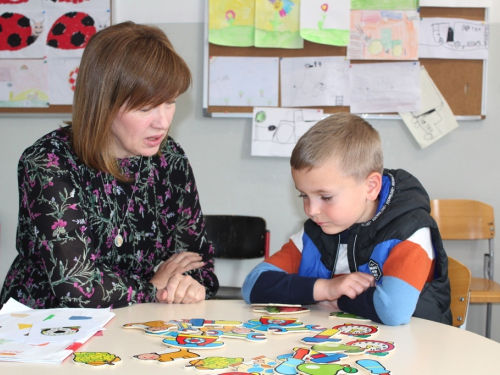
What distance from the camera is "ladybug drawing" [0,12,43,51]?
3303 millimetres

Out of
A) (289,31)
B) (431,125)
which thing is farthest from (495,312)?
(289,31)

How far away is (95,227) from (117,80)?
383 millimetres

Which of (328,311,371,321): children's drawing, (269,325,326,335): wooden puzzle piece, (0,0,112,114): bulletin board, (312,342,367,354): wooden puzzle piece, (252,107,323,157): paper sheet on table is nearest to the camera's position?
(312,342,367,354): wooden puzzle piece

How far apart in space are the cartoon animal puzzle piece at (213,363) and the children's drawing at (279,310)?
338 millimetres

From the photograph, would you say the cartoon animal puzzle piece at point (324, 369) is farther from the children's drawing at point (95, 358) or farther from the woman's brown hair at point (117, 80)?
the woman's brown hair at point (117, 80)

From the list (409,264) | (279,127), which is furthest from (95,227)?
(279,127)

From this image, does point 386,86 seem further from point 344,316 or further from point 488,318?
point 344,316

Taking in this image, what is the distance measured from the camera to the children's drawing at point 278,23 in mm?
3086

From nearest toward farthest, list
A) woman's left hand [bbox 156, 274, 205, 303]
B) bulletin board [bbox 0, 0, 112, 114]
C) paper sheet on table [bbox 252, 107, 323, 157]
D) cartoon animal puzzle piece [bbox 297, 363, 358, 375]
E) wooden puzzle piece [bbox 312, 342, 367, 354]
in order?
cartoon animal puzzle piece [bbox 297, 363, 358, 375] → wooden puzzle piece [bbox 312, 342, 367, 354] → woman's left hand [bbox 156, 274, 205, 303] → paper sheet on table [bbox 252, 107, 323, 157] → bulletin board [bbox 0, 0, 112, 114]

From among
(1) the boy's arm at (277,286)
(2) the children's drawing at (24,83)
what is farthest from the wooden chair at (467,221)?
(2) the children's drawing at (24,83)

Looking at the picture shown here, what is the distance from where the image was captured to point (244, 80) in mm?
3154

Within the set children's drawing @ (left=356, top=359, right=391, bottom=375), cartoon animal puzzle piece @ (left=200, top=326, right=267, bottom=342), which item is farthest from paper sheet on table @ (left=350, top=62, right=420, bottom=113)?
children's drawing @ (left=356, top=359, right=391, bottom=375)

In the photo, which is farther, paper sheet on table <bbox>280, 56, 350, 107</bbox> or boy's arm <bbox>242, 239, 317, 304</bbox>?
paper sheet on table <bbox>280, 56, 350, 107</bbox>

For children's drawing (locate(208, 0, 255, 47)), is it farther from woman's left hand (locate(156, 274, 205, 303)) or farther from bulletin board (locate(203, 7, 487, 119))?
woman's left hand (locate(156, 274, 205, 303))
